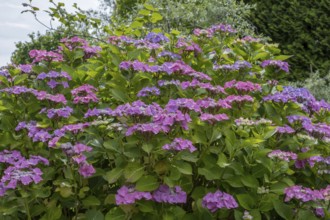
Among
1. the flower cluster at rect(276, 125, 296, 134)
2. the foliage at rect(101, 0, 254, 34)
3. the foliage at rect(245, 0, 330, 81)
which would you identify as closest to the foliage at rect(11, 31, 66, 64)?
the foliage at rect(101, 0, 254, 34)

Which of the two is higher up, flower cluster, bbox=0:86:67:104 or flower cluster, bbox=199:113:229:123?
flower cluster, bbox=0:86:67:104

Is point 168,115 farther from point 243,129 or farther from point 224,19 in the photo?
point 224,19

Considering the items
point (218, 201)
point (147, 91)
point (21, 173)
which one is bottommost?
point (218, 201)

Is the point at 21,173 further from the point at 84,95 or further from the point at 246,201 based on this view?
the point at 246,201

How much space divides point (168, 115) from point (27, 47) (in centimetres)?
656

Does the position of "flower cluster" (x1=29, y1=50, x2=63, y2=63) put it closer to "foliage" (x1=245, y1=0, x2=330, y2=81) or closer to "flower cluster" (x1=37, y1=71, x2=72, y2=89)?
"flower cluster" (x1=37, y1=71, x2=72, y2=89)

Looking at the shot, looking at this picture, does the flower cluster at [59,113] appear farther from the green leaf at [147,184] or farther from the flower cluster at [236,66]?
the flower cluster at [236,66]

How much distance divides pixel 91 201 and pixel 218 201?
731 millimetres

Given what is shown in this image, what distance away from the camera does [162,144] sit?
2.82 m

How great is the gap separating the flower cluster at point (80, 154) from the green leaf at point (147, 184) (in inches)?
10.8

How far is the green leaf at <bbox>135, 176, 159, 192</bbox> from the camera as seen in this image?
9.10ft

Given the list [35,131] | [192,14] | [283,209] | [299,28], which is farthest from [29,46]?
[283,209]

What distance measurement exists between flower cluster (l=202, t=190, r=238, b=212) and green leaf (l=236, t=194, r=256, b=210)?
0.43ft

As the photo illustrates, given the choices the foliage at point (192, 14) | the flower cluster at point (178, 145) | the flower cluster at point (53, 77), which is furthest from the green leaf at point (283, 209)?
the foliage at point (192, 14)
